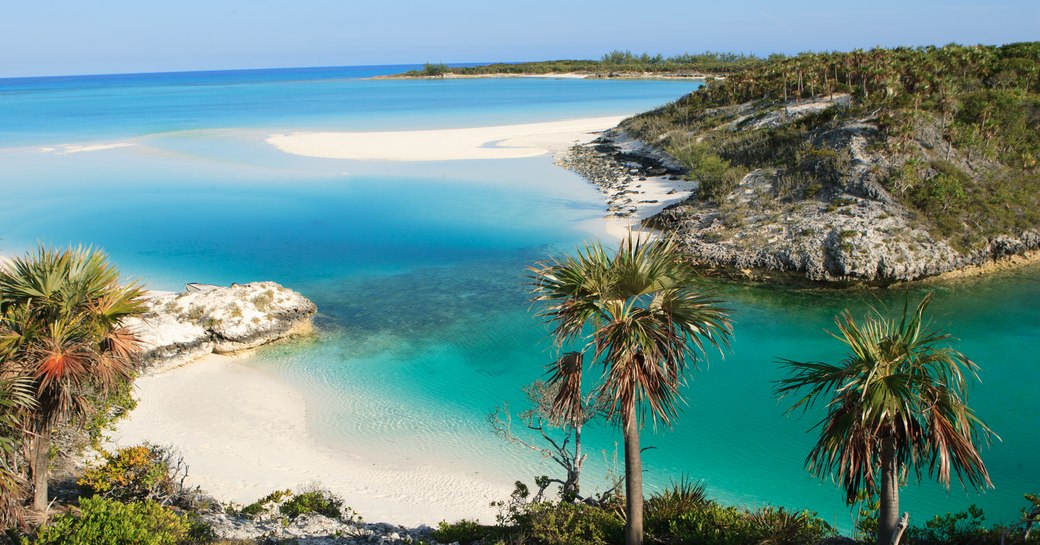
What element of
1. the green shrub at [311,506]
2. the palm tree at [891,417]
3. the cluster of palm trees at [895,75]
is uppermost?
the cluster of palm trees at [895,75]

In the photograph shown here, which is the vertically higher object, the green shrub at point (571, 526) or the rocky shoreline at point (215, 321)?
the rocky shoreline at point (215, 321)

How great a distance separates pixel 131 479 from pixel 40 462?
2610 millimetres

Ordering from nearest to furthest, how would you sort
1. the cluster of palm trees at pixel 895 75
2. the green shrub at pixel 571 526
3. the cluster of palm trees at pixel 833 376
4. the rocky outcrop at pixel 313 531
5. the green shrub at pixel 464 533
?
1. the cluster of palm trees at pixel 833 376
2. the green shrub at pixel 571 526
3. the rocky outcrop at pixel 313 531
4. the green shrub at pixel 464 533
5. the cluster of palm trees at pixel 895 75

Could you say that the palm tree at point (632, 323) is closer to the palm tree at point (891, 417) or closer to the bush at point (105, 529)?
the palm tree at point (891, 417)

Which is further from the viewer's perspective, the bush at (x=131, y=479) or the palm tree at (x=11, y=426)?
the bush at (x=131, y=479)

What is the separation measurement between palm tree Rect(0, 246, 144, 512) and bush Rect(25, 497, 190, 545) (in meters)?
1.50

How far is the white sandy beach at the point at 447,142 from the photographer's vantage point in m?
64.9

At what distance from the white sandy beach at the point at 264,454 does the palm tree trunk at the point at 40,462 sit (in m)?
4.53

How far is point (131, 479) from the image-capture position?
1328 cm

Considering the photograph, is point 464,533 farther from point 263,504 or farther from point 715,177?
point 715,177

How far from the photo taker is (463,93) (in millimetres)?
144375

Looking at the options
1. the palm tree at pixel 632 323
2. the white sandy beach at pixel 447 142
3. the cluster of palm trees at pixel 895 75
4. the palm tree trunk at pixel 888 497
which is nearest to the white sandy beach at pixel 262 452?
the palm tree at pixel 632 323

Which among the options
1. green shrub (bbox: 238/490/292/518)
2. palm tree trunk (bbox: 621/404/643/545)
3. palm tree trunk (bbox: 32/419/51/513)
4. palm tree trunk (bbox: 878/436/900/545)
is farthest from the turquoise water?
palm tree trunk (bbox: 32/419/51/513)

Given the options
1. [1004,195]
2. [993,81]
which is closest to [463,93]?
[993,81]
